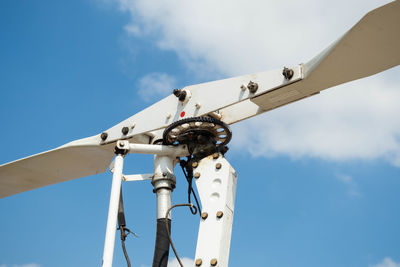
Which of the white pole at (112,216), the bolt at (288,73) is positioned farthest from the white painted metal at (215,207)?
the bolt at (288,73)

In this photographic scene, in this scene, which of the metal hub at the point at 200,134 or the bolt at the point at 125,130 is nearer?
the metal hub at the point at 200,134

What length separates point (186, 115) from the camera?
6.43 meters

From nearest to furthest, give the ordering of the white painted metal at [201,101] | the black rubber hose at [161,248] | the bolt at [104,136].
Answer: the white painted metal at [201,101] → the black rubber hose at [161,248] → the bolt at [104,136]

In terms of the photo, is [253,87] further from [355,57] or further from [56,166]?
[56,166]

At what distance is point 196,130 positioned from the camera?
6.36m

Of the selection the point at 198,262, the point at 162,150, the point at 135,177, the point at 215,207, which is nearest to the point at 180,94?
the point at 162,150

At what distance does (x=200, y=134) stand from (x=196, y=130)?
106mm

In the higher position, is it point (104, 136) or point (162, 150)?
point (104, 136)

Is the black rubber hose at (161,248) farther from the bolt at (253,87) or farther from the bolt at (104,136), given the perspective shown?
the bolt at (253,87)

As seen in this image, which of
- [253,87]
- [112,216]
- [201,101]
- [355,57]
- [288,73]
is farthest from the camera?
[201,101]

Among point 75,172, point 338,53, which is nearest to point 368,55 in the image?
point 338,53

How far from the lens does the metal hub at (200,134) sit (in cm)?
632

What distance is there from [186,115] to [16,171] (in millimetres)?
2831

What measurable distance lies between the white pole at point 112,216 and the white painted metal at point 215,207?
85 centimetres
